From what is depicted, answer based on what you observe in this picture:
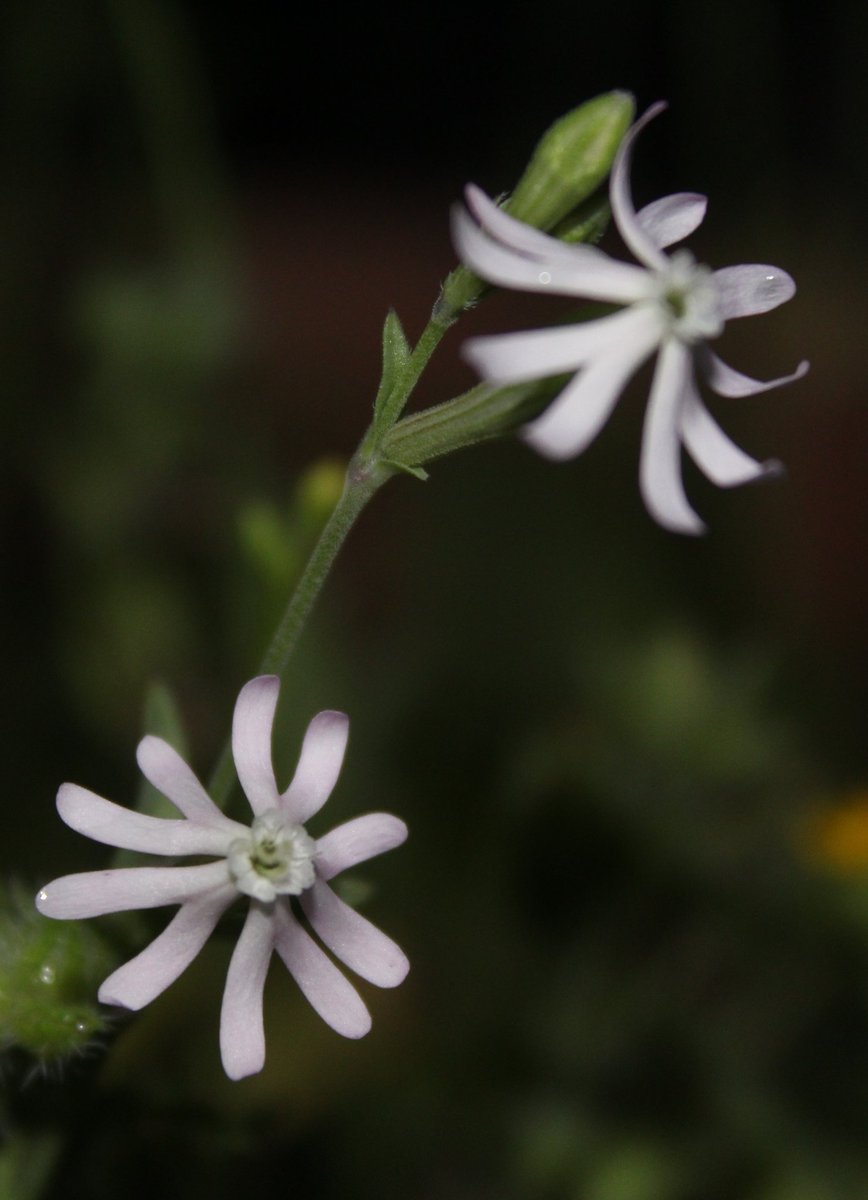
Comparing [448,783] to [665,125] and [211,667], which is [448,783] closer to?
[211,667]

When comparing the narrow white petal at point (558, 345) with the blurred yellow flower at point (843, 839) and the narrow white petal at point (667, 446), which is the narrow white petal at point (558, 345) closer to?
the narrow white petal at point (667, 446)

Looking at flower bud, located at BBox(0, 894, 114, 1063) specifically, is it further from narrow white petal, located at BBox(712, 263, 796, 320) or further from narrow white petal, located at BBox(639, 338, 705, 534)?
narrow white petal, located at BBox(712, 263, 796, 320)

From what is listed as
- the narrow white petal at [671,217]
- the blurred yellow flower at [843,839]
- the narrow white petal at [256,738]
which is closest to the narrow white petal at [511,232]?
the narrow white petal at [671,217]

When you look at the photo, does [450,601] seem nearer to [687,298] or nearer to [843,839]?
[843,839]

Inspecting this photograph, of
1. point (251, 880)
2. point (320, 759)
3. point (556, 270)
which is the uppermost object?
point (556, 270)

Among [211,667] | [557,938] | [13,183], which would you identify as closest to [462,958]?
[557,938]

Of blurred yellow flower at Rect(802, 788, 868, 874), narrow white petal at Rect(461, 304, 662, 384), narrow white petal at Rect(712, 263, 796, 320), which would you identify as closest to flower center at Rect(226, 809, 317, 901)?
narrow white petal at Rect(461, 304, 662, 384)

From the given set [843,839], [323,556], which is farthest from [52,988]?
[843,839]
